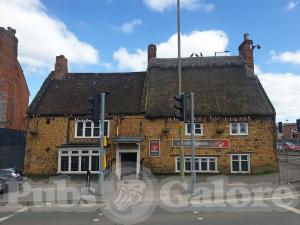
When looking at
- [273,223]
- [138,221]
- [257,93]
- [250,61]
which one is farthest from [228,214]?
[250,61]

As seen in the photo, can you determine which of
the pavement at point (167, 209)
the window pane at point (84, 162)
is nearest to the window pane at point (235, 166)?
the pavement at point (167, 209)

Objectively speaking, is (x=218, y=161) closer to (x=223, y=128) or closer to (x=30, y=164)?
(x=223, y=128)

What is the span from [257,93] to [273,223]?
63.2ft

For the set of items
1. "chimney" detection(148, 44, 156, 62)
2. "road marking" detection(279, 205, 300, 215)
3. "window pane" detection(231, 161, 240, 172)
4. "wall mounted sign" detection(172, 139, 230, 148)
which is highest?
"chimney" detection(148, 44, 156, 62)

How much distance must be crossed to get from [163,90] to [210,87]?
393 cm

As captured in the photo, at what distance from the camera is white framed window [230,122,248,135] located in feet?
84.7

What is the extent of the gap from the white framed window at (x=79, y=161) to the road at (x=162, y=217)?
1318 centimetres

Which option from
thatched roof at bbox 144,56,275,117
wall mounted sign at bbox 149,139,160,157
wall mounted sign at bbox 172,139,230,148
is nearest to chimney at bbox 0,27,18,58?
thatched roof at bbox 144,56,275,117

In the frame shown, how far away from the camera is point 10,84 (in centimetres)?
3531

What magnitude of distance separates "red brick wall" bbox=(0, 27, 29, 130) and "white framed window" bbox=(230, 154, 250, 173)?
23030 mm

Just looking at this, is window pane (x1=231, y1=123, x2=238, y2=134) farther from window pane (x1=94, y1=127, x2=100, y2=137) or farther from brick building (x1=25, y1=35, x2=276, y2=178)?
window pane (x1=94, y1=127, x2=100, y2=137)

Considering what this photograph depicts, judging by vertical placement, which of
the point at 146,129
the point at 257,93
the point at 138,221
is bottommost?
the point at 138,221

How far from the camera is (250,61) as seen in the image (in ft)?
97.8
